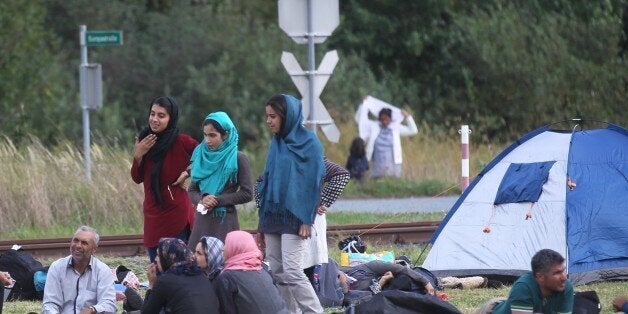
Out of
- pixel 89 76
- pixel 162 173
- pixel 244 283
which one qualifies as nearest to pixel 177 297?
pixel 244 283

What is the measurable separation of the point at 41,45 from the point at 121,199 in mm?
13647

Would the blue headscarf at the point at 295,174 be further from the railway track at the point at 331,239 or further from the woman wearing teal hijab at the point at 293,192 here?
the railway track at the point at 331,239

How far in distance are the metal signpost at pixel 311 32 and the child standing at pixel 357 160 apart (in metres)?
9.35

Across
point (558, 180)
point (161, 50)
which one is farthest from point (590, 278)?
point (161, 50)

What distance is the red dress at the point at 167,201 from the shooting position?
10656mm

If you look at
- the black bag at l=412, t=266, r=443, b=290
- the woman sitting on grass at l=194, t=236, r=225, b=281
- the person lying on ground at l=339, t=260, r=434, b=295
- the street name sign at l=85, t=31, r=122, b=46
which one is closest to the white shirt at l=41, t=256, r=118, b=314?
the woman sitting on grass at l=194, t=236, r=225, b=281

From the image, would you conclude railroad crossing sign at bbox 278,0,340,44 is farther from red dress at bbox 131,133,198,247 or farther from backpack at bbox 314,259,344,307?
red dress at bbox 131,133,198,247

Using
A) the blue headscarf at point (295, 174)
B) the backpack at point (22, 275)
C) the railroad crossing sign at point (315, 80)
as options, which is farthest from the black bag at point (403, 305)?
the railroad crossing sign at point (315, 80)

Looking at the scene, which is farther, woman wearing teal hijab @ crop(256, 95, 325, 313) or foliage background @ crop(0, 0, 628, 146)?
foliage background @ crop(0, 0, 628, 146)

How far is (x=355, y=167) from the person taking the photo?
25.6 meters

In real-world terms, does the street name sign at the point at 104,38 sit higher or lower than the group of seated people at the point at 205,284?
higher

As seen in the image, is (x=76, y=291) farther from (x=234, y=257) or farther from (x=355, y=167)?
(x=355, y=167)

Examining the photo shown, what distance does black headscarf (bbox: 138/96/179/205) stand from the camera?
34.8ft

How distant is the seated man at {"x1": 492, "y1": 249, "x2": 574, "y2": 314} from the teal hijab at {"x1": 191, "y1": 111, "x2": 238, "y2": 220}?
2452 mm
